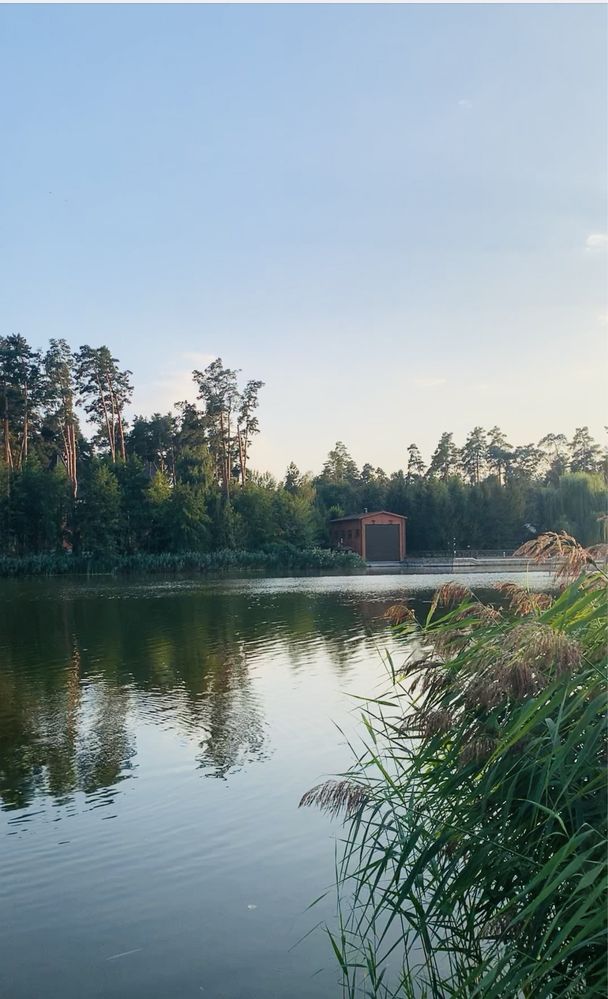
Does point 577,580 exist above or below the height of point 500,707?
above

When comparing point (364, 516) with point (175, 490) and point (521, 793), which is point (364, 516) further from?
point (521, 793)

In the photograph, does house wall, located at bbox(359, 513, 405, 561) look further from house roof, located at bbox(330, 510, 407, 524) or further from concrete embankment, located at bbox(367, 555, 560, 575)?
concrete embankment, located at bbox(367, 555, 560, 575)

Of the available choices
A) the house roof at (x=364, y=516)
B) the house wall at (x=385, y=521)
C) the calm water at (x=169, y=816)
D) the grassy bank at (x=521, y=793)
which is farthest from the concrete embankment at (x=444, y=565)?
the grassy bank at (x=521, y=793)

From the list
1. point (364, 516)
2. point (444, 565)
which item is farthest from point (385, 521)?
point (444, 565)

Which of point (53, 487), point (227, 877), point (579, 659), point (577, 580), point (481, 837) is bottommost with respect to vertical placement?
point (227, 877)

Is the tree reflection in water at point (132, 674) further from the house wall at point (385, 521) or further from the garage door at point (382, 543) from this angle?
the garage door at point (382, 543)

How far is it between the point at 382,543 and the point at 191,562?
47.7 ft

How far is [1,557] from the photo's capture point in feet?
140

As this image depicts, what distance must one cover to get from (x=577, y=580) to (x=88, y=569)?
139 ft

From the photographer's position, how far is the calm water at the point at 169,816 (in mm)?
4242

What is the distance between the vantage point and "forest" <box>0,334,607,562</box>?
46.8 m

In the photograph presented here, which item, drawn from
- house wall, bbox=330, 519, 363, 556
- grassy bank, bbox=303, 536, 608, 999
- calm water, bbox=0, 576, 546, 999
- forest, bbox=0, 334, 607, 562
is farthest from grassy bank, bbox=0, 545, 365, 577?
grassy bank, bbox=303, 536, 608, 999

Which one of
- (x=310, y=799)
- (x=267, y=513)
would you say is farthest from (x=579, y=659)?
(x=267, y=513)

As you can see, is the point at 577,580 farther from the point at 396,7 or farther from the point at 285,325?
the point at 285,325
